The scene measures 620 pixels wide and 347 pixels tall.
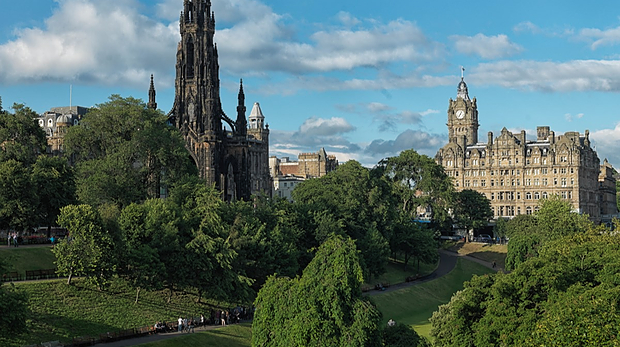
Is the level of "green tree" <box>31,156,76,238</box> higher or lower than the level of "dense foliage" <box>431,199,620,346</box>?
higher

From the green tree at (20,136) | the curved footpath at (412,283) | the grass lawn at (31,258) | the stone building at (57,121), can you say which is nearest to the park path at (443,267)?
the curved footpath at (412,283)

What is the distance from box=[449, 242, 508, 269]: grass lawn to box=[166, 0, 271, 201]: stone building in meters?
39.2

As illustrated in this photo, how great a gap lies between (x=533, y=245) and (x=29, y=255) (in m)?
59.1

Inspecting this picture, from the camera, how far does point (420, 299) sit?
87875mm

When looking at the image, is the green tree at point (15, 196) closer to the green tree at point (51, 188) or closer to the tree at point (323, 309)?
the green tree at point (51, 188)

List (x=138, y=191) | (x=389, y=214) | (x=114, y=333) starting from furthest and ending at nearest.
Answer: (x=389, y=214) → (x=138, y=191) → (x=114, y=333)

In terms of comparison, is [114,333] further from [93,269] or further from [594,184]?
[594,184]

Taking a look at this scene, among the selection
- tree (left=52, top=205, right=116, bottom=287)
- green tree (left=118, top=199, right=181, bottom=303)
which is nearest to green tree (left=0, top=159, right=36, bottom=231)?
green tree (left=118, top=199, right=181, bottom=303)

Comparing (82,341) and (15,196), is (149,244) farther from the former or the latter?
(15,196)

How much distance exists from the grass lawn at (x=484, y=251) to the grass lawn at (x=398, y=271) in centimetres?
1079

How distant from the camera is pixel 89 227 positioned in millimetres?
57688

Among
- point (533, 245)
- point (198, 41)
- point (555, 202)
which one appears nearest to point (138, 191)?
point (198, 41)

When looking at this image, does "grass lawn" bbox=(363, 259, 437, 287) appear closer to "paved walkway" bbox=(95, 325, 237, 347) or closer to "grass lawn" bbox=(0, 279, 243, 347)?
"grass lawn" bbox=(0, 279, 243, 347)

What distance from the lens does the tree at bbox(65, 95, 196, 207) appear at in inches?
2985
